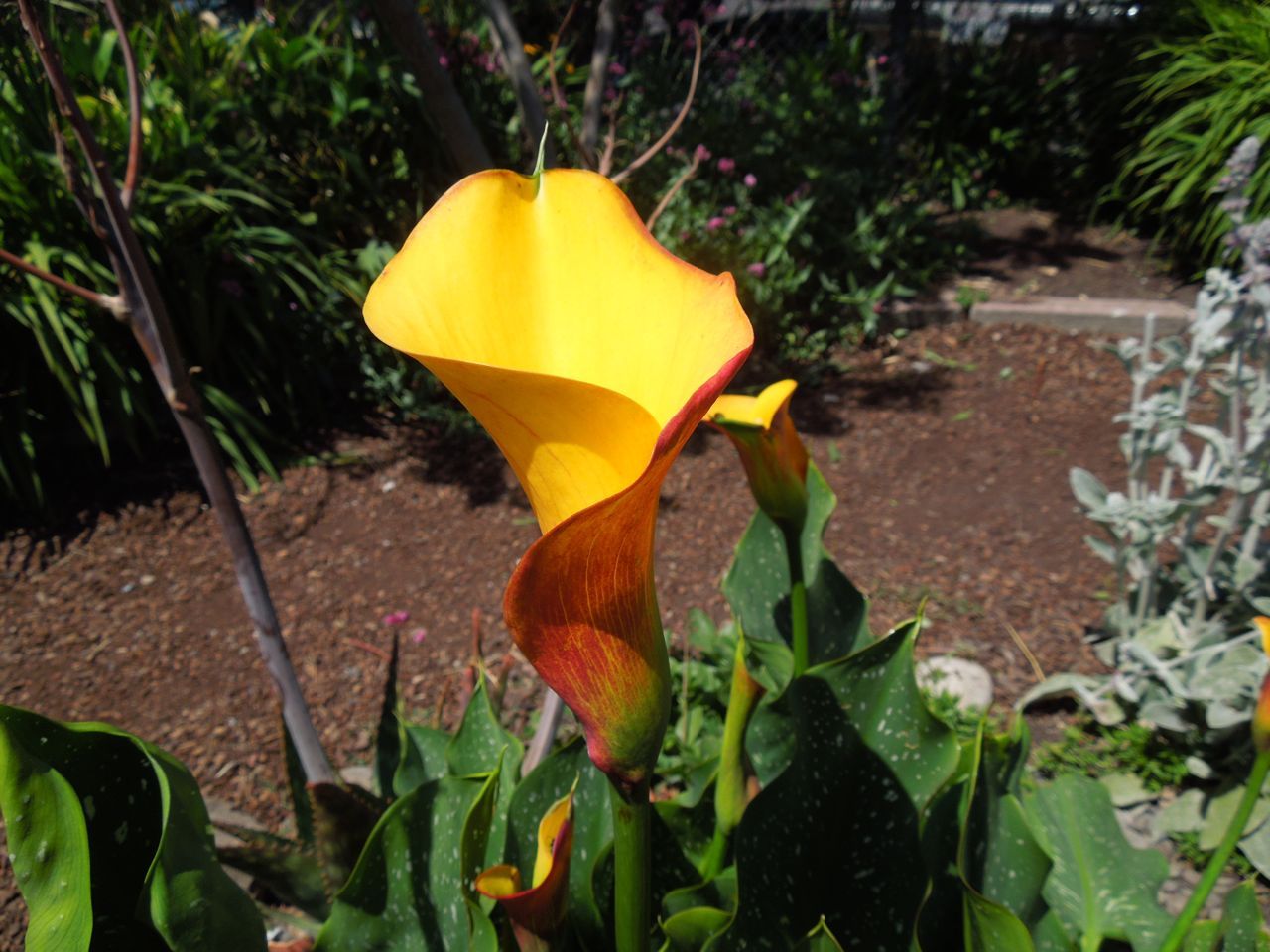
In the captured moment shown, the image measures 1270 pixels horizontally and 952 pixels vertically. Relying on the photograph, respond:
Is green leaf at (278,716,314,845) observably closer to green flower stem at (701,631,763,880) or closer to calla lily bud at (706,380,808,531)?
green flower stem at (701,631,763,880)

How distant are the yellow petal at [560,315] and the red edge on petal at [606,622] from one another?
3cm

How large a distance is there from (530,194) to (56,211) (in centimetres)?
269

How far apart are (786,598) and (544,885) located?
75cm

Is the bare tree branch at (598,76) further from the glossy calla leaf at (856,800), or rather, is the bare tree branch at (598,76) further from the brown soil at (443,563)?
the brown soil at (443,563)

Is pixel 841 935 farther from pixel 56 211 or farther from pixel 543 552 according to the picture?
pixel 56 211

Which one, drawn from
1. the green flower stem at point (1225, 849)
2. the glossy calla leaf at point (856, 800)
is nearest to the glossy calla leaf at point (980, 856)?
the glossy calla leaf at point (856, 800)

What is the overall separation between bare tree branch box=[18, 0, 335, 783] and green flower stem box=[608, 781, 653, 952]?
1.95ft

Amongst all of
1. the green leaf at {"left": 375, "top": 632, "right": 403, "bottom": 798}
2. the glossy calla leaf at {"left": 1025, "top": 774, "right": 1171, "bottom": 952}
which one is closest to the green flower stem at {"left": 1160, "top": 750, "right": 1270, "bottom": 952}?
the glossy calla leaf at {"left": 1025, "top": 774, "right": 1171, "bottom": 952}

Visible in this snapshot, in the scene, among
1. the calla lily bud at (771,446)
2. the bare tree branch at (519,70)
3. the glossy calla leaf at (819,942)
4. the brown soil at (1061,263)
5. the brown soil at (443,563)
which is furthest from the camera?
the brown soil at (1061,263)

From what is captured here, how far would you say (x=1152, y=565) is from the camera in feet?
5.22

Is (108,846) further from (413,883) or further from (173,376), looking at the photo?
(173,376)

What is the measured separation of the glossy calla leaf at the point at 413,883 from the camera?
2.55ft

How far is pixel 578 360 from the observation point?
1.69 ft

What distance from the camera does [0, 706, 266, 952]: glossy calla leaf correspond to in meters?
0.57
